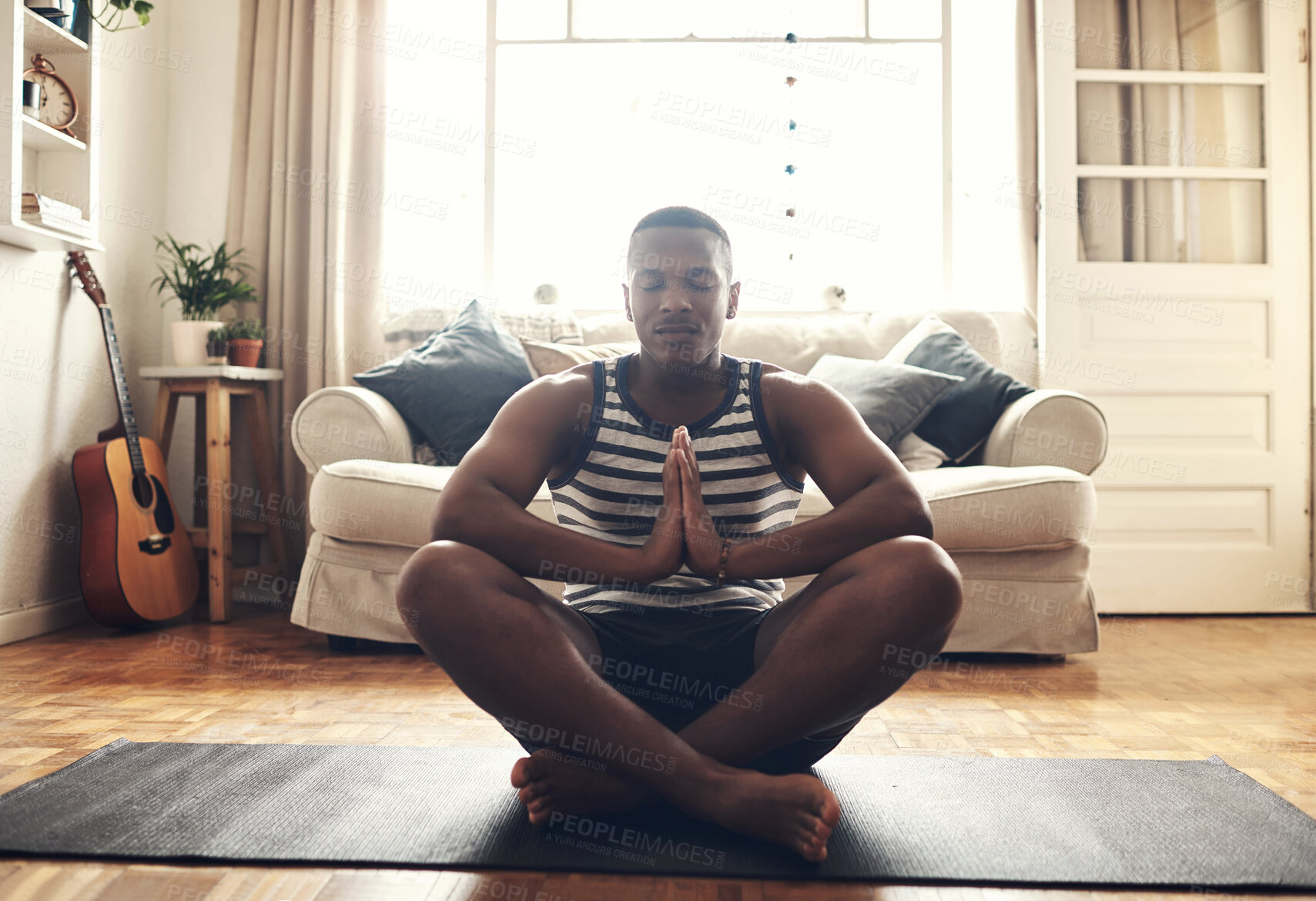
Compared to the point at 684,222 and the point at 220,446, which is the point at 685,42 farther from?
the point at 684,222

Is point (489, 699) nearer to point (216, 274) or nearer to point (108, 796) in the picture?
point (108, 796)

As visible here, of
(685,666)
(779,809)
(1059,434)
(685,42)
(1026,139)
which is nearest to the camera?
(779,809)

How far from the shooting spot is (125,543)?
266cm

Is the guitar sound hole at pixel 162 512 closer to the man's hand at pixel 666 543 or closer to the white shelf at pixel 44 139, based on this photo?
the white shelf at pixel 44 139

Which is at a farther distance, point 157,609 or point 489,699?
point 157,609

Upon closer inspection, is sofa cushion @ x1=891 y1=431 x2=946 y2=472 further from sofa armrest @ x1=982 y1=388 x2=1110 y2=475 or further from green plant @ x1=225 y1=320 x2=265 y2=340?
green plant @ x1=225 y1=320 x2=265 y2=340

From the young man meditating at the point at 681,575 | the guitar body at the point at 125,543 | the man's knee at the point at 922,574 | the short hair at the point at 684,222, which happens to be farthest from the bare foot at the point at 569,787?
the guitar body at the point at 125,543

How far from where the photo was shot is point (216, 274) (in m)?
3.24

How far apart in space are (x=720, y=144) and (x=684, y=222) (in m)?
2.40

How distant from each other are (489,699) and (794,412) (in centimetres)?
60

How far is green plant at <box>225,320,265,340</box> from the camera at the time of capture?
310cm

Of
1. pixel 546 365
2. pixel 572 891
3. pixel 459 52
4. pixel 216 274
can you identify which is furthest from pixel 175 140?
pixel 572 891

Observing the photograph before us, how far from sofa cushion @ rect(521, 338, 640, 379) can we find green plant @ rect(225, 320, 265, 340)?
953 mm

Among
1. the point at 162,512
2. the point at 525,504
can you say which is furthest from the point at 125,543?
→ the point at 525,504
